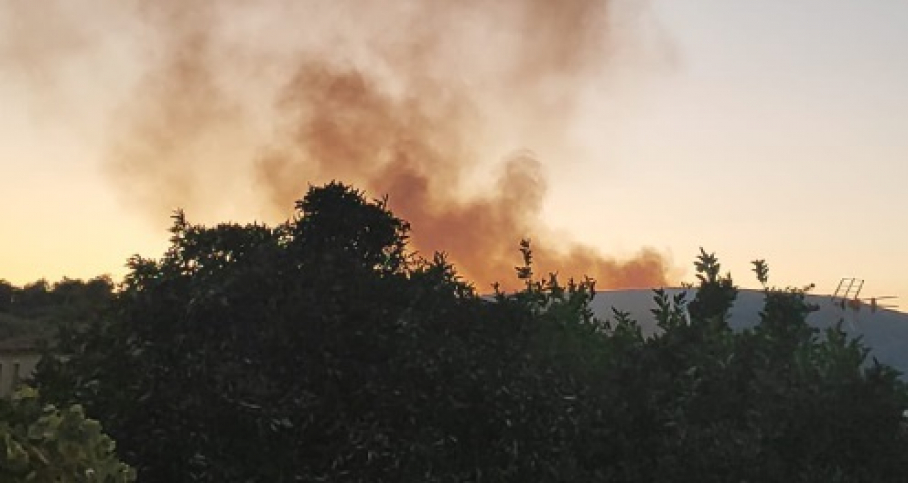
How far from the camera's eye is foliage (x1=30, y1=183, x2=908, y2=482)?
1748cm

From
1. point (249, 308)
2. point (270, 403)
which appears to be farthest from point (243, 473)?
point (249, 308)

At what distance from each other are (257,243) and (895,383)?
41.9 feet

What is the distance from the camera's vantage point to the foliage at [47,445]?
12696 mm

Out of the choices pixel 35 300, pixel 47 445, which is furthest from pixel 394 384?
pixel 35 300

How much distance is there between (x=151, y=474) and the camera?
17625 mm

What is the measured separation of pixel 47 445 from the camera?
13.4m

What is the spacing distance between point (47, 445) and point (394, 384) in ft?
20.2

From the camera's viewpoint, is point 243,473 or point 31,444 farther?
point 243,473

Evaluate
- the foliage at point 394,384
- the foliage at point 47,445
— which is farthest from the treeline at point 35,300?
the foliage at point 47,445

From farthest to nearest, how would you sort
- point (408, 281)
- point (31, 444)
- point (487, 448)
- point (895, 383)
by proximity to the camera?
point (895, 383) < point (408, 281) < point (487, 448) < point (31, 444)

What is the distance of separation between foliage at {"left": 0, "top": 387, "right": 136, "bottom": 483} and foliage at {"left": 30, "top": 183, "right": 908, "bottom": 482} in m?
3.21

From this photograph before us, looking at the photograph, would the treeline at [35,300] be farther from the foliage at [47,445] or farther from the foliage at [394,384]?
the foliage at [47,445]

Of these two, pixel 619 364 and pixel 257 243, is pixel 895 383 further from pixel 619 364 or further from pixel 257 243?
pixel 257 243

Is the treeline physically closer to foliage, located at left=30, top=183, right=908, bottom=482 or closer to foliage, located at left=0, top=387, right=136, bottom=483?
foliage, located at left=30, top=183, right=908, bottom=482
